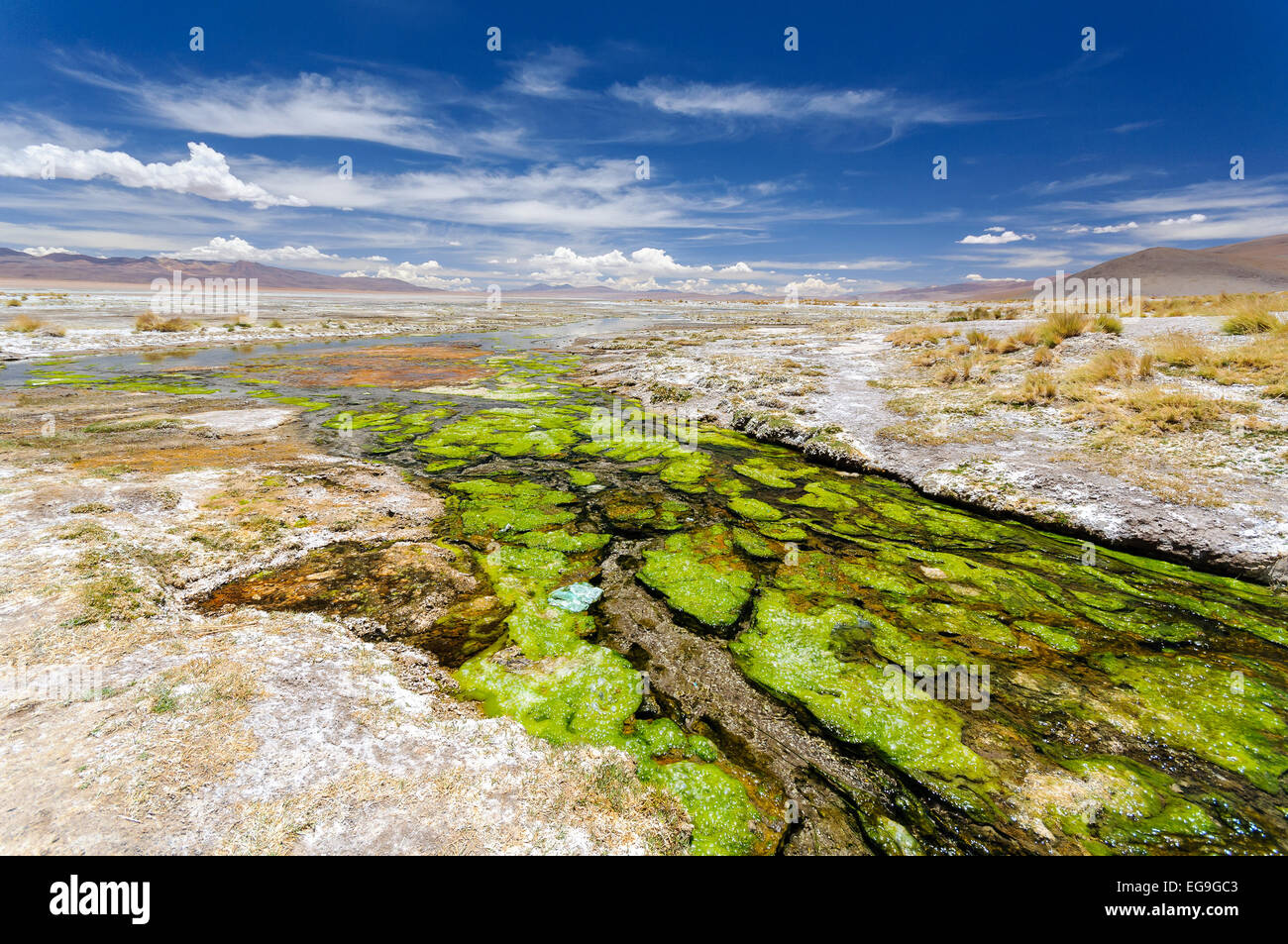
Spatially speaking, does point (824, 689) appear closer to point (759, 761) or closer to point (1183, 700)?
point (759, 761)

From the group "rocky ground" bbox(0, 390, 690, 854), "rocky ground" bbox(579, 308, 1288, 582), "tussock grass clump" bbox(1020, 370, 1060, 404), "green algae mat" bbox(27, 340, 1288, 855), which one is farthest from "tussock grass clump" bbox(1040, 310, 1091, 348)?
"rocky ground" bbox(0, 390, 690, 854)

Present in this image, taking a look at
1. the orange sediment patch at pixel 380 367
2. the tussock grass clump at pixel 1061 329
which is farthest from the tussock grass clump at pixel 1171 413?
the orange sediment patch at pixel 380 367

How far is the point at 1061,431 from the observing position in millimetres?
10820

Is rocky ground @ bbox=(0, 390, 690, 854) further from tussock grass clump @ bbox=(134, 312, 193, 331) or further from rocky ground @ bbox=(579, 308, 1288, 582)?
tussock grass clump @ bbox=(134, 312, 193, 331)

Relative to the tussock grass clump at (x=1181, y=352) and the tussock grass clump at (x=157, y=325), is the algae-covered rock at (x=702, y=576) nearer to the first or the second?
the tussock grass clump at (x=1181, y=352)

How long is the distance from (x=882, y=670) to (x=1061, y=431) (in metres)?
9.61

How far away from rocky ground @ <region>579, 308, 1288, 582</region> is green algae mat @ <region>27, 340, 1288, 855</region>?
68 cm

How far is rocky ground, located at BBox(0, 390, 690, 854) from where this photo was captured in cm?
307

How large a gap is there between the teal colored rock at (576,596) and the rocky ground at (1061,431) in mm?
7449

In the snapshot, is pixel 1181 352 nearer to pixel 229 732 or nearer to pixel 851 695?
pixel 851 695

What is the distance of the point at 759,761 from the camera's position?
412 cm

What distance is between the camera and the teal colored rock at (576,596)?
A: 6.25m

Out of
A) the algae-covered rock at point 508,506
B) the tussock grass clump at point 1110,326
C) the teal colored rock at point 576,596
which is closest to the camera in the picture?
the teal colored rock at point 576,596
